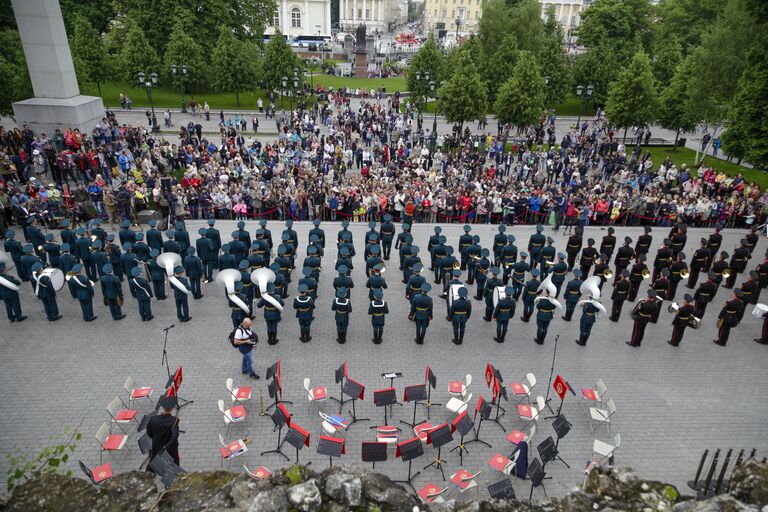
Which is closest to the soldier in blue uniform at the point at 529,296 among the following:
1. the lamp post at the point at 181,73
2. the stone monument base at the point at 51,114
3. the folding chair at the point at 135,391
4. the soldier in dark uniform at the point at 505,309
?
the soldier in dark uniform at the point at 505,309

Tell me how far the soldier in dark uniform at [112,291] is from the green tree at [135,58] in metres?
32.6

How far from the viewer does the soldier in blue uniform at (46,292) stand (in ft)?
43.7

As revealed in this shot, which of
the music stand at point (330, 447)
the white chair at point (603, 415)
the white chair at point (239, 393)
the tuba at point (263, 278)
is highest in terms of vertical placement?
the tuba at point (263, 278)

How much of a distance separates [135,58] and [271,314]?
36.0m

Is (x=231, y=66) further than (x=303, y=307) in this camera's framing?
Yes

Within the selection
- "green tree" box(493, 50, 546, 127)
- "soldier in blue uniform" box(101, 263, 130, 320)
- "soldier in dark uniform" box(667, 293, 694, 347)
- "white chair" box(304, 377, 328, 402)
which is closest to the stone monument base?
"soldier in blue uniform" box(101, 263, 130, 320)

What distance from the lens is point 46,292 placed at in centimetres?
1355

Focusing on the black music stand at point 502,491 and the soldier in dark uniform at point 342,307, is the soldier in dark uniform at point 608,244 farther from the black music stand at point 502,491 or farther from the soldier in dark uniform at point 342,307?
the black music stand at point 502,491

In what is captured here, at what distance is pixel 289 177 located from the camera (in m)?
23.3

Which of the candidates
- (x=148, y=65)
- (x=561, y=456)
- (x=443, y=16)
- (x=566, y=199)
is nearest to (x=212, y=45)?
(x=148, y=65)

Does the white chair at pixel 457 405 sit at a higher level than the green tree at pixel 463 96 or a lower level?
lower

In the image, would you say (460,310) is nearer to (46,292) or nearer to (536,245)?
(536,245)

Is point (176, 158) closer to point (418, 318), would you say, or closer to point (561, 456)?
point (418, 318)

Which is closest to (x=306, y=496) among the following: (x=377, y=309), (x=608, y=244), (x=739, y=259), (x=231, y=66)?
(x=377, y=309)
